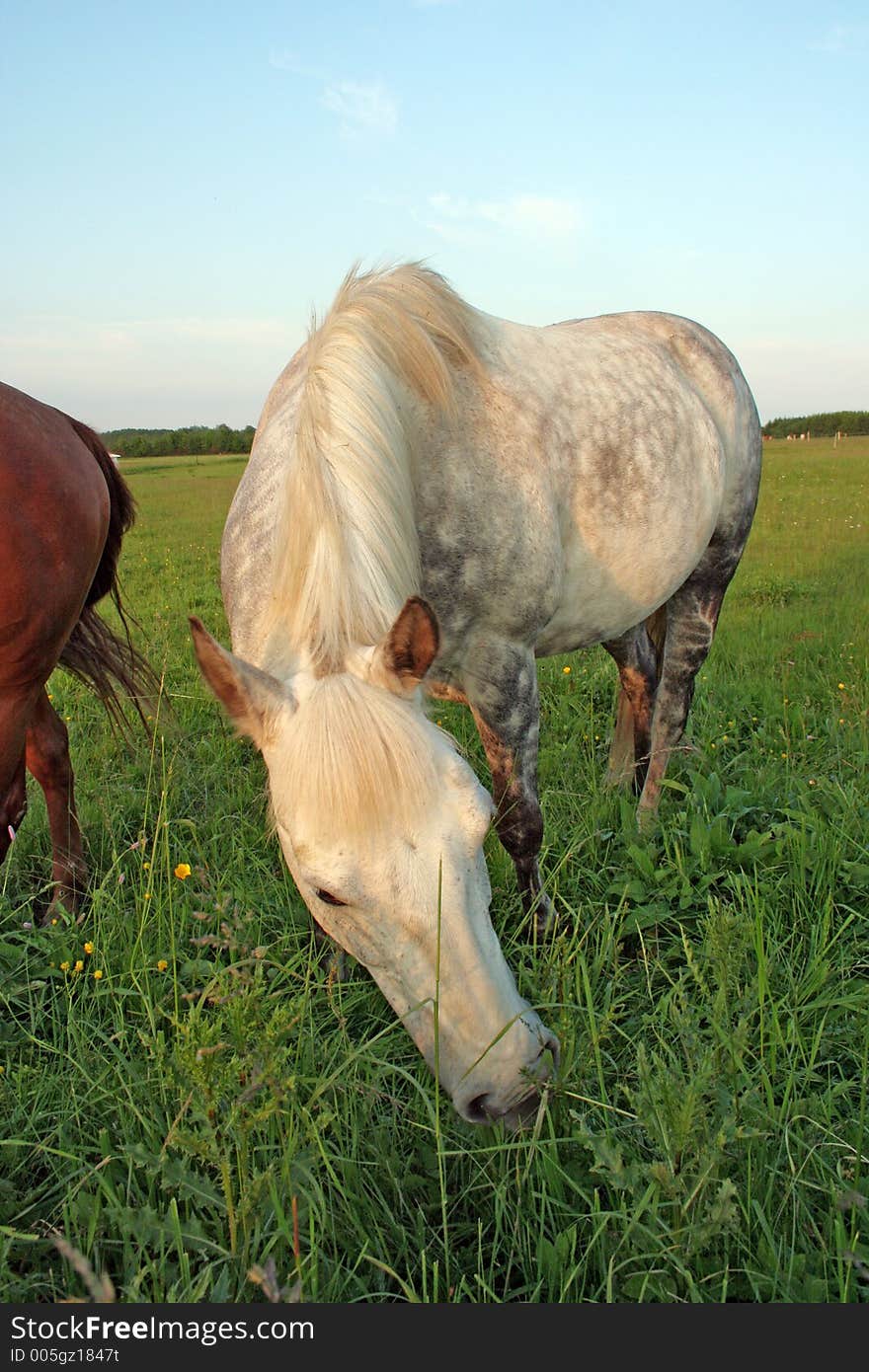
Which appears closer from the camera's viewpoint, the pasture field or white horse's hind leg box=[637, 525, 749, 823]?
the pasture field

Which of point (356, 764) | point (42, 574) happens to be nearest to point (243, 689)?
point (356, 764)

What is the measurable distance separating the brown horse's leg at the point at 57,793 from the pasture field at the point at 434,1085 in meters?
0.13

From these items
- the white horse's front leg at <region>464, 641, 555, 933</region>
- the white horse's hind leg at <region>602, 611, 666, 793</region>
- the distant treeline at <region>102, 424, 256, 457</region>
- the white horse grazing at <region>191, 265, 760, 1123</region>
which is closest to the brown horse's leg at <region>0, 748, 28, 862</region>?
the white horse grazing at <region>191, 265, 760, 1123</region>

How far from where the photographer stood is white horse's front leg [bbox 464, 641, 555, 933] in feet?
10.3

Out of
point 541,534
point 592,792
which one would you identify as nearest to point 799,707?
point 592,792

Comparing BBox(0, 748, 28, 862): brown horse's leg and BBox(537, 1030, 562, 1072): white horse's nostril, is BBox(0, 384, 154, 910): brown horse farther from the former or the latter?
BBox(537, 1030, 562, 1072): white horse's nostril

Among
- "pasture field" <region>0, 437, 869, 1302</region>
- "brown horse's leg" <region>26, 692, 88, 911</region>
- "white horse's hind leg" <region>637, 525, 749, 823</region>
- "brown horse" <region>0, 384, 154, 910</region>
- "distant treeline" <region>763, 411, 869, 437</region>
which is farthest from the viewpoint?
"distant treeline" <region>763, 411, 869, 437</region>

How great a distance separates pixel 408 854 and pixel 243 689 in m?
0.53

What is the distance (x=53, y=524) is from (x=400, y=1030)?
6.21 ft

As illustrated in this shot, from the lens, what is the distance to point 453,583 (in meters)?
2.99

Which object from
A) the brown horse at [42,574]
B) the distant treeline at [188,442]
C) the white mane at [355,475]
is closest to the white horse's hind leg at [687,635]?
the white mane at [355,475]

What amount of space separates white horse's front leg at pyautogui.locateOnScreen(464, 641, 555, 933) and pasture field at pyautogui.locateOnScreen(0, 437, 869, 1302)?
0.12 m

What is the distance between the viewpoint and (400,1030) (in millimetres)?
2398

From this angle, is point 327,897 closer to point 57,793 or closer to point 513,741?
point 513,741
